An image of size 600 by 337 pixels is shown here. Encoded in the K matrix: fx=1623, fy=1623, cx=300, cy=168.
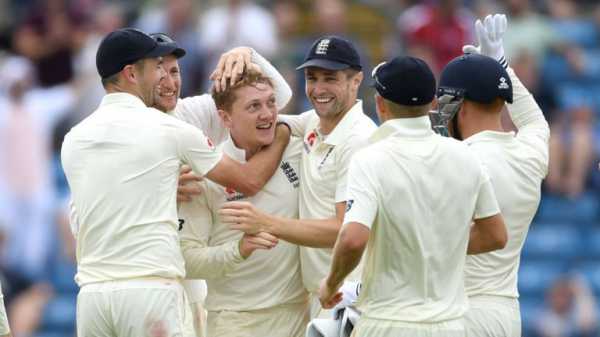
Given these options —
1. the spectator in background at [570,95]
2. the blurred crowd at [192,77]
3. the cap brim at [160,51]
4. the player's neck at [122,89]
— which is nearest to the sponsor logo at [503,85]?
the cap brim at [160,51]

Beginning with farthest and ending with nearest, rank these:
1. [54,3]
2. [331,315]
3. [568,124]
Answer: [54,3], [568,124], [331,315]

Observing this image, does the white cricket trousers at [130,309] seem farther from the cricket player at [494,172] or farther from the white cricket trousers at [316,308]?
the cricket player at [494,172]

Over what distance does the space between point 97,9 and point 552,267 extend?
504 centimetres

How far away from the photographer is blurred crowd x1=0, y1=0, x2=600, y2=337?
14602 millimetres

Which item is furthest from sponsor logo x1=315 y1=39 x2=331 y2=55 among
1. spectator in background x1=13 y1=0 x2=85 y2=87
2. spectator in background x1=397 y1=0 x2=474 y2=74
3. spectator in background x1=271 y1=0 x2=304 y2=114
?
spectator in background x1=13 y1=0 x2=85 y2=87

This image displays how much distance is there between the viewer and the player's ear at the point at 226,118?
325 inches

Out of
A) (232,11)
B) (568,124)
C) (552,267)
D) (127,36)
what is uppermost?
(127,36)

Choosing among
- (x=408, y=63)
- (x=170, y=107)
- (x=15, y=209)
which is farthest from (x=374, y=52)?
(x=408, y=63)

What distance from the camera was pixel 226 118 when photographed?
27.2 ft

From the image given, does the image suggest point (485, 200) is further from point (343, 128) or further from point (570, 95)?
point (570, 95)

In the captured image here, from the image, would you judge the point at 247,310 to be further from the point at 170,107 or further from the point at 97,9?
the point at 97,9

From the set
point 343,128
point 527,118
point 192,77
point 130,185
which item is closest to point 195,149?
point 130,185

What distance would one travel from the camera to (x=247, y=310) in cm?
825

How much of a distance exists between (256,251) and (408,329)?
5.05 feet
